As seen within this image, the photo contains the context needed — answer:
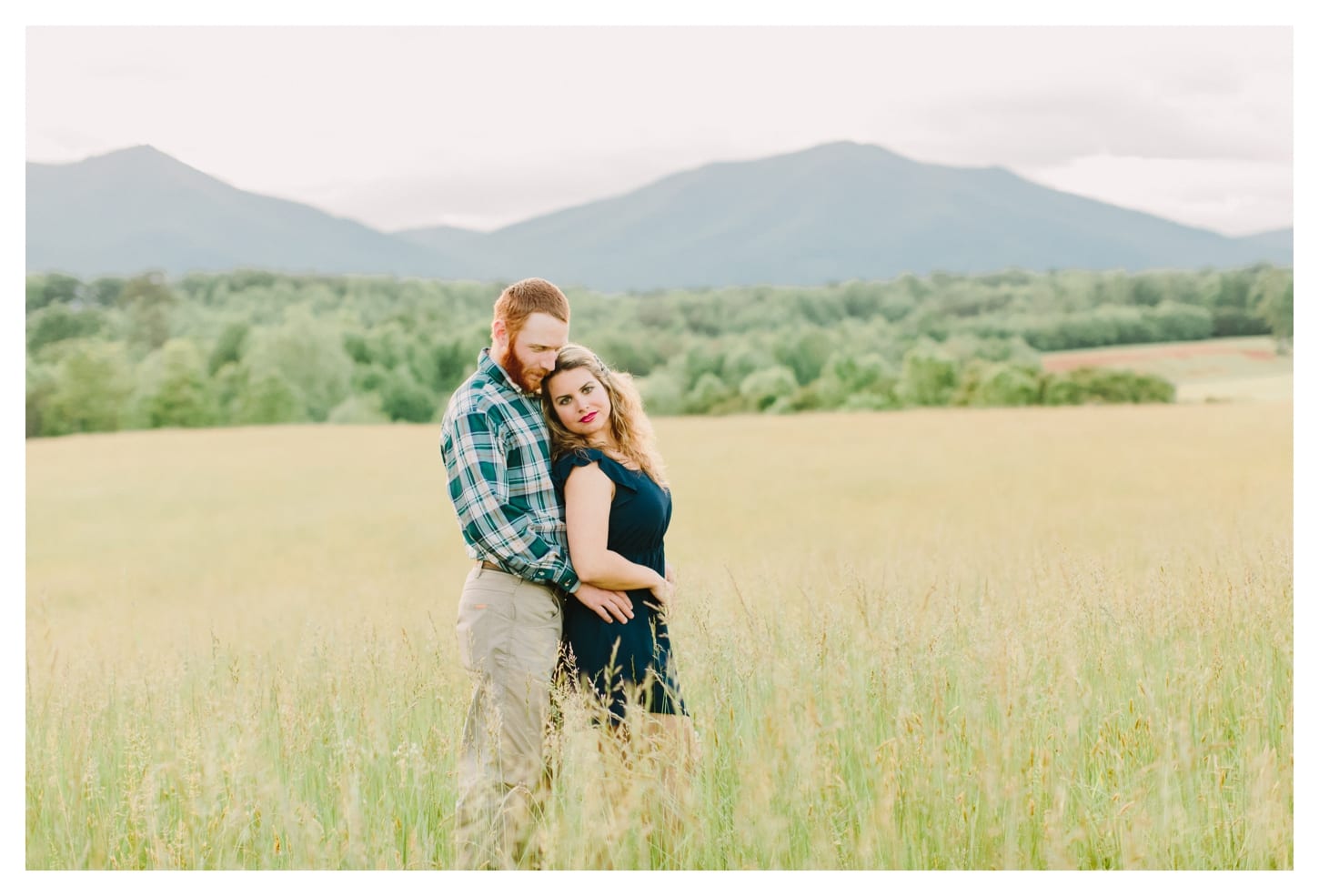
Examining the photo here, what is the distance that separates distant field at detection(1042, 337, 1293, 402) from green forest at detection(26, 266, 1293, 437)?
1.61 ft

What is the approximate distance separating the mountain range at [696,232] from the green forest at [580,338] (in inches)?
32.1

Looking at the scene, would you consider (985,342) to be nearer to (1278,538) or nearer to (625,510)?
(1278,538)

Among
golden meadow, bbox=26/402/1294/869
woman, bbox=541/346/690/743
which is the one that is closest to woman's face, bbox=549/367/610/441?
woman, bbox=541/346/690/743

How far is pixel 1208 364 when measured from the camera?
62.2 feet

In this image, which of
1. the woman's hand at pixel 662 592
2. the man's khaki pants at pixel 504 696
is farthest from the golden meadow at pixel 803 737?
the woman's hand at pixel 662 592

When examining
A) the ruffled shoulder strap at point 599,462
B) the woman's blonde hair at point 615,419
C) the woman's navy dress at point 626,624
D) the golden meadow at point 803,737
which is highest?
the woman's blonde hair at point 615,419

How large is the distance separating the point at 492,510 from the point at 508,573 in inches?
8.9

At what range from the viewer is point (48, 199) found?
24.7 feet

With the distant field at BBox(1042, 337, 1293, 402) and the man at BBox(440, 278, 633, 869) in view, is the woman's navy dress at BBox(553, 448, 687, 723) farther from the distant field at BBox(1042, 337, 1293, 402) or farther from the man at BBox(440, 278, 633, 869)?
the distant field at BBox(1042, 337, 1293, 402)

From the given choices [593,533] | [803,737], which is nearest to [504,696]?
[593,533]

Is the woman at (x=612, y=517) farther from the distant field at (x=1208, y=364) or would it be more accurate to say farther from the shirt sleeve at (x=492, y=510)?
the distant field at (x=1208, y=364)

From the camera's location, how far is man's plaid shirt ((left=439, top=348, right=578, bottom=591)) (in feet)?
10.6

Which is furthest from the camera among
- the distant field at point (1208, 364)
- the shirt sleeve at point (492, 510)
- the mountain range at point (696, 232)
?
the distant field at point (1208, 364)

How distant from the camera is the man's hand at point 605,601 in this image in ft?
10.9
